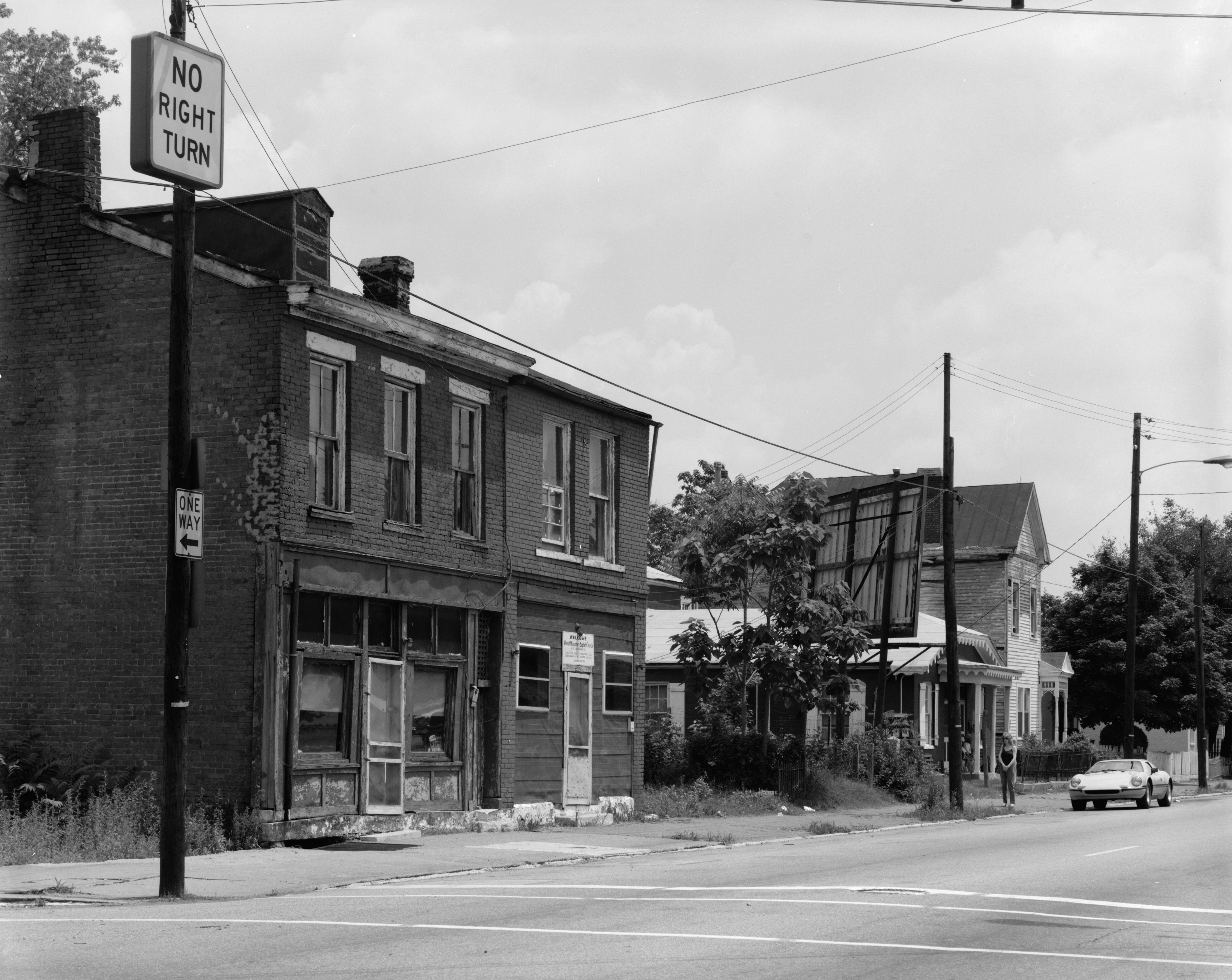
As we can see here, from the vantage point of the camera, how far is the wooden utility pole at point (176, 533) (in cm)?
1451

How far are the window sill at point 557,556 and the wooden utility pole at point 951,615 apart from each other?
32.8 feet

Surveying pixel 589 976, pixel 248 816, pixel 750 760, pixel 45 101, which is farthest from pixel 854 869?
pixel 45 101

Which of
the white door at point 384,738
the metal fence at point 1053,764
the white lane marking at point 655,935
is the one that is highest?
the white door at point 384,738

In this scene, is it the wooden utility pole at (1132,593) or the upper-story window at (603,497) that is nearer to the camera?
the upper-story window at (603,497)

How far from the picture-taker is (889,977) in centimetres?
948

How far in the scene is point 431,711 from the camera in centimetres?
2289

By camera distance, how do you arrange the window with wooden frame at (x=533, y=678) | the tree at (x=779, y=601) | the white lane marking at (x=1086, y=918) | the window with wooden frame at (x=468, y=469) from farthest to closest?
the tree at (x=779, y=601) < the window with wooden frame at (x=533, y=678) < the window with wooden frame at (x=468, y=469) < the white lane marking at (x=1086, y=918)

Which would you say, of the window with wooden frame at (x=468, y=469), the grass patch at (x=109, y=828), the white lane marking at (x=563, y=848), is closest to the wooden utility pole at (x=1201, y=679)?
the window with wooden frame at (x=468, y=469)

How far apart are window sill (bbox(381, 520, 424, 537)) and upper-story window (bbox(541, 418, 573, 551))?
3636 mm

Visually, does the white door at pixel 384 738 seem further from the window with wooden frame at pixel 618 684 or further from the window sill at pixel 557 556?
the window with wooden frame at pixel 618 684

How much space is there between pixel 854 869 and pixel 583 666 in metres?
9.39

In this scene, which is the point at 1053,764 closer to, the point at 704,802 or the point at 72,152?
the point at 704,802

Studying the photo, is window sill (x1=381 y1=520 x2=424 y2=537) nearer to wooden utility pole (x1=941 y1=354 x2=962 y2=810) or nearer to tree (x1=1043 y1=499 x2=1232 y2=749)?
wooden utility pole (x1=941 y1=354 x2=962 y2=810)

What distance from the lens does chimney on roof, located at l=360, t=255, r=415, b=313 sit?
23688 mm
